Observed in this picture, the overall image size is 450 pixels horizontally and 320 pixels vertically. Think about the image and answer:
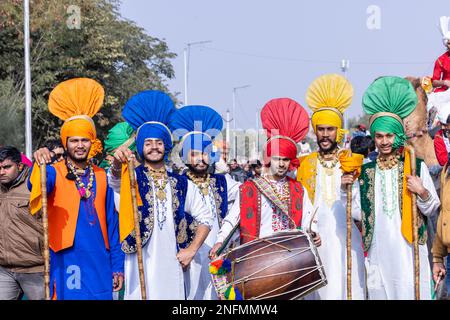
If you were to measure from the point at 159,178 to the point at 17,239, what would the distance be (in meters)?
1.45

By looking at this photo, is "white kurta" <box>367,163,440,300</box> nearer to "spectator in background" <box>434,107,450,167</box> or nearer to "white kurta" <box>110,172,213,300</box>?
"spectator in background" <box>434,107,450,167</box>

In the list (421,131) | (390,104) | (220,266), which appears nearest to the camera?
(220,266)

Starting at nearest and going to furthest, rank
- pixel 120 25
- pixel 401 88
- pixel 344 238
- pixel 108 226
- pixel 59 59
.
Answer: pixel 108 226 < pixel 401 88 < pixel 344 238 < pixel 59 59 < pixel 120 25

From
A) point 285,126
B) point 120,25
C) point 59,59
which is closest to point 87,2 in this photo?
point 59,59

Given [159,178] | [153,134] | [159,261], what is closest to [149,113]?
[153,134]

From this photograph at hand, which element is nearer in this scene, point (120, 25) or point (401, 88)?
point (401, 88)

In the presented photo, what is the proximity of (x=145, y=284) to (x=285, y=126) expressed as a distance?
2027 mm

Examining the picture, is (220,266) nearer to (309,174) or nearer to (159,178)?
(159,178)

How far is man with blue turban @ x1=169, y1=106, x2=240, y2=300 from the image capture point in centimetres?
847

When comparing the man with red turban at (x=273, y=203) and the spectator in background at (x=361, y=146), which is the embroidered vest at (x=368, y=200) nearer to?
the man with red turban at (x=273, y=203)

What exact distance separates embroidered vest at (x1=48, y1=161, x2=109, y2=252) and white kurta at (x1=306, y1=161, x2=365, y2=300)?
230 centimetres

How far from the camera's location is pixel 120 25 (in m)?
42.3

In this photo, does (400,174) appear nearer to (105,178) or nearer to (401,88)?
(401,88)

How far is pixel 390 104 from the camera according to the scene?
297 inches
